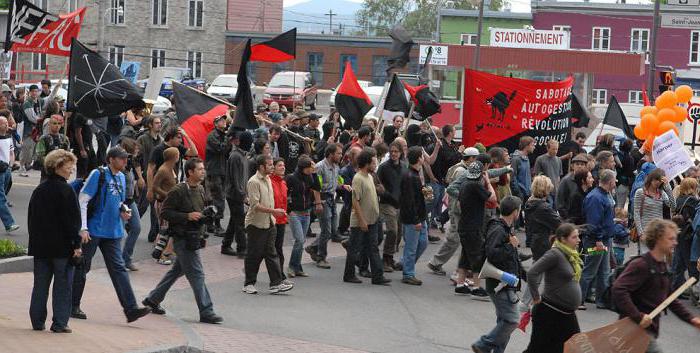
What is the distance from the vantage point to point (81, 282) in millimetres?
11766

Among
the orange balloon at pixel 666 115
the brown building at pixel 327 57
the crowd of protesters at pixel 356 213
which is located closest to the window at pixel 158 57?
the brown building at pixel 327 57

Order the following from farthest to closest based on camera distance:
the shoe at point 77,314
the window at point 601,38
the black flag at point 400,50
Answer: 1. the window at point 601,38
2. the black flag at point 400,50
3. the shoe at point 77,314

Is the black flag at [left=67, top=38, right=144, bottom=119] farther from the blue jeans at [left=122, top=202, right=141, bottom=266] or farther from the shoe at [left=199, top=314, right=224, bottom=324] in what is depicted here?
the shoe at [left=199, top=314, right=224, bottom=324]

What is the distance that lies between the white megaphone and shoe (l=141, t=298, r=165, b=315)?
11.4 feet

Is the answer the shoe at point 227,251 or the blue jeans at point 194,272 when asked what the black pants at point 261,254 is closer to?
the blue jeans at point 194,272

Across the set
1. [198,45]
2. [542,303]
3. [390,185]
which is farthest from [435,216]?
[198,45]

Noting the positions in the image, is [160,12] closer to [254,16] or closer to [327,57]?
[254,16]

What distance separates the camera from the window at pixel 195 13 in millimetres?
71312

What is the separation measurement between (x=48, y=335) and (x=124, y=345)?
0.68 meters

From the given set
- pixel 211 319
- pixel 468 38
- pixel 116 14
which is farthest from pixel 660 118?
pixel 116 14

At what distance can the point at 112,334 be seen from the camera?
1120 centimetres

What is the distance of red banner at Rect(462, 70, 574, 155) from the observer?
737 inches

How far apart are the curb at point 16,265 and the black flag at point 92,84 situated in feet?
7.98

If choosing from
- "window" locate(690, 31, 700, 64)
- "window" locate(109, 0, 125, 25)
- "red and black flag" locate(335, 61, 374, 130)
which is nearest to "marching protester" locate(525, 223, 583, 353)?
"red and black flag" locate(335, 61, 374, 130)
